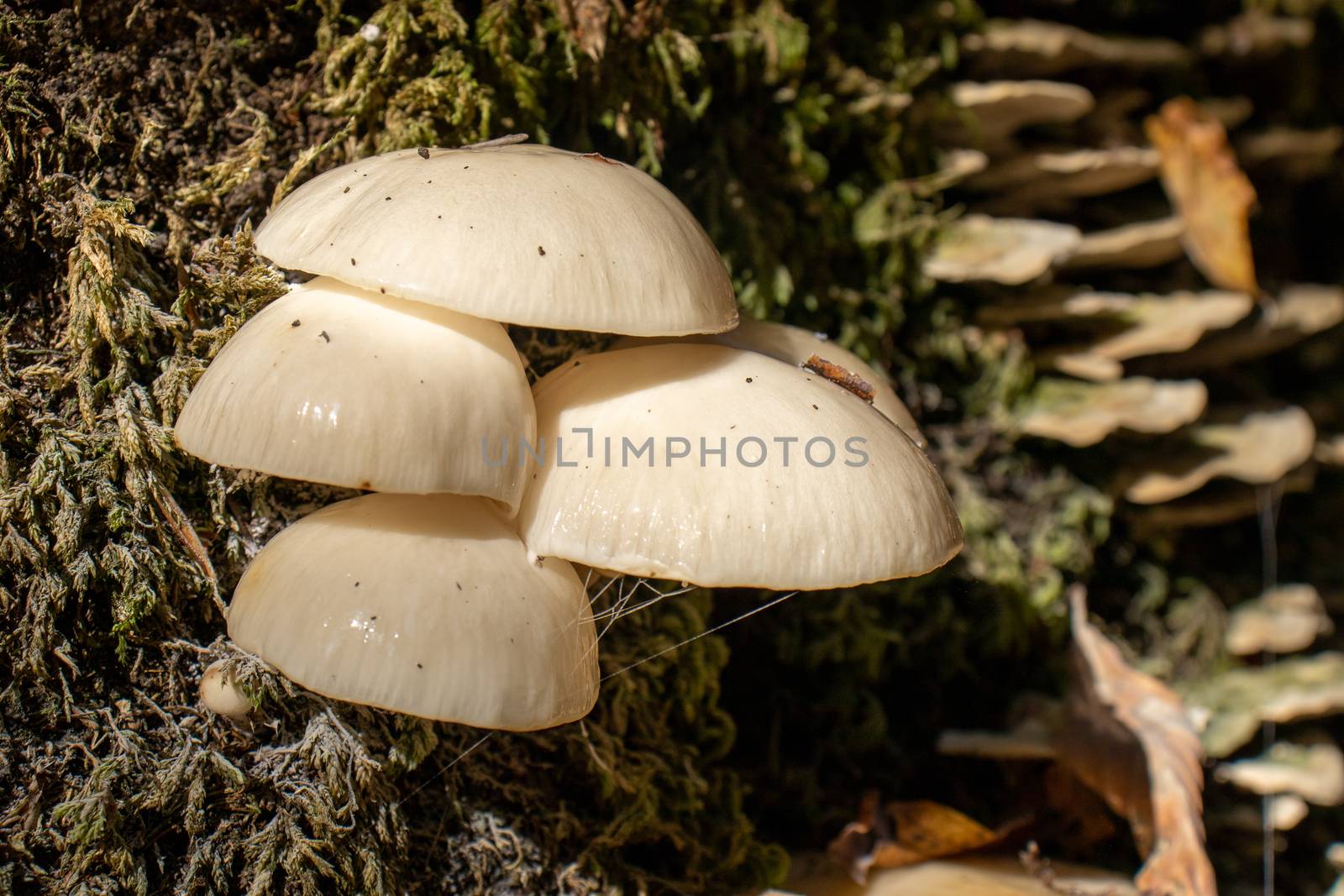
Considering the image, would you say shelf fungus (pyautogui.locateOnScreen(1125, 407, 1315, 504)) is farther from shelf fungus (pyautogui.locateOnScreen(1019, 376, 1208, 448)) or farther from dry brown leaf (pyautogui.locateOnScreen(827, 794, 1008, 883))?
dry brown leaf (pyautogui.locateOnScreen(827, 794, 1008, 883))

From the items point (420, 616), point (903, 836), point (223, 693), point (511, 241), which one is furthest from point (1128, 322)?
point (223, 693)

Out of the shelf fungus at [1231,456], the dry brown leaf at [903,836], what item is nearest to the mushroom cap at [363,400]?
the dry brown leaf at [903,836]

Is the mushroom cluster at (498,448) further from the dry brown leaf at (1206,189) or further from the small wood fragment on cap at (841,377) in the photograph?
the dry brown leaf at (1206,189)

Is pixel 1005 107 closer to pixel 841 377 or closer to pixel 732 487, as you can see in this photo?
pixel 841 377

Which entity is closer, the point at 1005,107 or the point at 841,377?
the point at 841,377

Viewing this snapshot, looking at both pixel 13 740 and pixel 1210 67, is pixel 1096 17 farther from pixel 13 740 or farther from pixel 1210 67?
pixel 13 740

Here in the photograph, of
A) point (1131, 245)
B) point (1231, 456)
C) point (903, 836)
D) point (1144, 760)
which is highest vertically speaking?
point (1131, 245)

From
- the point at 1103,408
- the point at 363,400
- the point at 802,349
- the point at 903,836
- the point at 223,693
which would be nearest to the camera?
the point at 363,400
